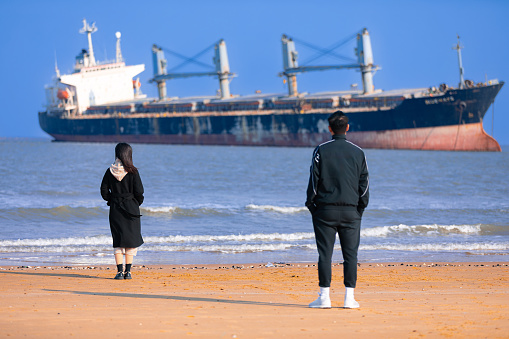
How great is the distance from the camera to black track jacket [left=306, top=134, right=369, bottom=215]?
4293 mm

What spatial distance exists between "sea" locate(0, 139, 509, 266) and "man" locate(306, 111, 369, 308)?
11.6ft

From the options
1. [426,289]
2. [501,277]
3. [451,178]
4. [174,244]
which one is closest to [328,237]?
[426,289]

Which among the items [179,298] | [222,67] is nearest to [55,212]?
[179,298]

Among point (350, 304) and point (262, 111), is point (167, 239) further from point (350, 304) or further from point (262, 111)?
point (262, 111)

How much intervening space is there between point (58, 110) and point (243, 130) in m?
20.3

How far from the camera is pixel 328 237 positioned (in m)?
4.33

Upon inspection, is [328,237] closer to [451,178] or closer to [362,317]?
[362,317]

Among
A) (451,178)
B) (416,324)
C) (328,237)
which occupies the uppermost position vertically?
(328,237)

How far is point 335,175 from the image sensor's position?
4.31m

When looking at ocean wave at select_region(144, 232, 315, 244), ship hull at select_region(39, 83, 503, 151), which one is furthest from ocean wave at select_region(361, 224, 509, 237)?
ship hull at select_region(39, 83, 503, 151)

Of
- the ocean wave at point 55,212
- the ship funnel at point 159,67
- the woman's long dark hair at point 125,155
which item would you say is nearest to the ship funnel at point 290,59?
the ship funnel at point 159,67

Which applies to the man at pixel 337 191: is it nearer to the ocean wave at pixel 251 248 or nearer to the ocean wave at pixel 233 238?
the ocean wave at pixel 251 248

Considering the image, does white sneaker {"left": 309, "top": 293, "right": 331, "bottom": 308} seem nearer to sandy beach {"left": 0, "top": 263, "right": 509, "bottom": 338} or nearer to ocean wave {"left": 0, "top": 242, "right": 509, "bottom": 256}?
sandy beach {"left": 0, "top": 263, "right": 509, "bottom": 338}

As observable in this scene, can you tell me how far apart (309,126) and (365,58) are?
6420 mm
